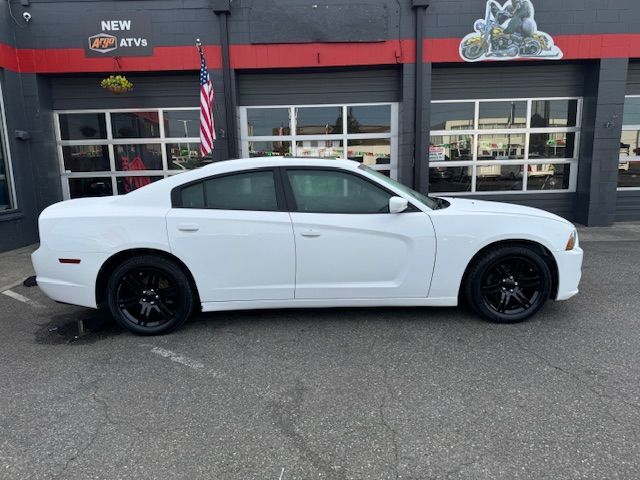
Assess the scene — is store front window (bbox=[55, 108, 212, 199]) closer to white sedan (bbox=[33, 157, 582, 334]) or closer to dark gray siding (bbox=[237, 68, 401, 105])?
dark gray siding (bbox=[237, 68, 401, 105])

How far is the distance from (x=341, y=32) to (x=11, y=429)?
8.41m

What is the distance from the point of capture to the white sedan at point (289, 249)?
4148mm

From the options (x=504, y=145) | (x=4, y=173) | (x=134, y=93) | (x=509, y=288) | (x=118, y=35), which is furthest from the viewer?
(x=504, y=145)

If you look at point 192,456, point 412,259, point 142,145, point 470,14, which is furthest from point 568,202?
point 192,456

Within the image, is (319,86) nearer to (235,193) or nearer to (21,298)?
(235,193)

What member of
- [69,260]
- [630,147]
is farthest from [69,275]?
[630,147]

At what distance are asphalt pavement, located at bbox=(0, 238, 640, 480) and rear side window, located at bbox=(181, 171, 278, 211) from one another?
1164mm

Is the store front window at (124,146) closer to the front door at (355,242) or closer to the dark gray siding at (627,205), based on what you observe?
the front door at (355,242)

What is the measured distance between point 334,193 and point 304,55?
19.0 feet

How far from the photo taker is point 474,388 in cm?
318

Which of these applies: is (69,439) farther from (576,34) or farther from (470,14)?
(576,34)

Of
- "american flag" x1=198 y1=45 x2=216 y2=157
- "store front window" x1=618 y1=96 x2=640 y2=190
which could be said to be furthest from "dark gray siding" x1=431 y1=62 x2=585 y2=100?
"american flag" x1=198 y1=45 x2=216 y2=157

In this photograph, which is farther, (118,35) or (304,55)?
(304,55)

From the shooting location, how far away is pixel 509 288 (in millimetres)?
4348
